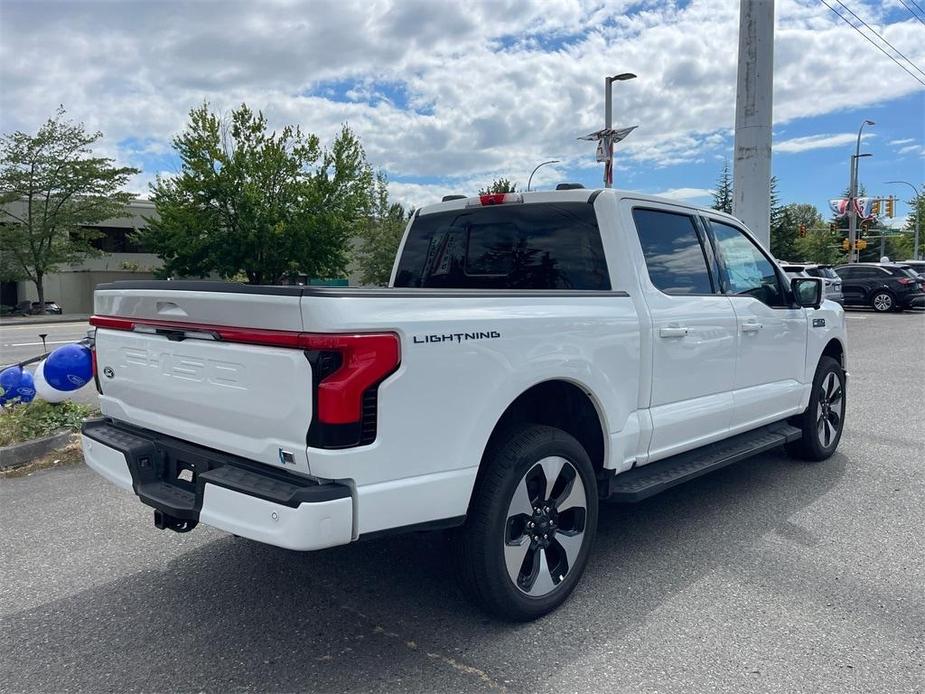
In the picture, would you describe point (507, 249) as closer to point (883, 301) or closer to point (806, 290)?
point (806, 290)

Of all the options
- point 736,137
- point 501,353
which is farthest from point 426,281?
point 736,137

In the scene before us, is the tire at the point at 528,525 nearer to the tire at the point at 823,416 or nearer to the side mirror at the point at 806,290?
the side mirror at the point at 806,290

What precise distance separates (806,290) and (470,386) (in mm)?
3410

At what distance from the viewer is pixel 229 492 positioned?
102 inches

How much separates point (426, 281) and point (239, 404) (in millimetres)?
2119

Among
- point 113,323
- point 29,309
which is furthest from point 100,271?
point 113,323

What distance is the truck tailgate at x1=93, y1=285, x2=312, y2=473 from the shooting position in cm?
252

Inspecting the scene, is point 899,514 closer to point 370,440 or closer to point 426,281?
point 426,281

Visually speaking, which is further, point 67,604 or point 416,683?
point 67,604

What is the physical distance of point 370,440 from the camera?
251cm

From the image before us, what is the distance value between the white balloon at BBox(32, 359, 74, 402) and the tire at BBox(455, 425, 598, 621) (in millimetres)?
4807

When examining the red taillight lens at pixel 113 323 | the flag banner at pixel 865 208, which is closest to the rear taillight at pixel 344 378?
the red taillight lens at pixel 113 323

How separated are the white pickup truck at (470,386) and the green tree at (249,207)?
31764mm

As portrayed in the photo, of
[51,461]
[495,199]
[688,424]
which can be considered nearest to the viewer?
[688,424]
